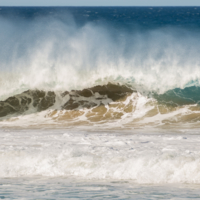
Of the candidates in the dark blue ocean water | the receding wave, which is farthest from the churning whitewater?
the dark blue ocean water

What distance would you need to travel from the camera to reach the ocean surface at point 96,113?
14.8 ft

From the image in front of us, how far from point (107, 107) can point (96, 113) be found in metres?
0.44

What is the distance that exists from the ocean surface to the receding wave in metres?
0.03

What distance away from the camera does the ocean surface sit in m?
4.51

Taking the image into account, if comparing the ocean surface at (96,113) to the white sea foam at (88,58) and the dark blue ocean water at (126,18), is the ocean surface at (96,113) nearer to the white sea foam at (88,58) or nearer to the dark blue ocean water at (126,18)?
the white sea foam at (88,58)

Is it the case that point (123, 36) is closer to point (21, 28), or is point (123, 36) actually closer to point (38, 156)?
point (21, 28)

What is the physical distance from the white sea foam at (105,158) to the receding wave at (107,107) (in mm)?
2092

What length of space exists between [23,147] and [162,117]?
4.02 meters

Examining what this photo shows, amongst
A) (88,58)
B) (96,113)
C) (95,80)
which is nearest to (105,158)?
(96,113)

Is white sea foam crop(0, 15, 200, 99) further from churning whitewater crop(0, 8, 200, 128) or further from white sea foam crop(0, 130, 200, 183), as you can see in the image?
white sea foam crop(0, 130, 200, 183)

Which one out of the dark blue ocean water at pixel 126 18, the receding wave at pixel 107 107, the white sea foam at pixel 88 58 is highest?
the dark blue ocean water at pixel 126 18

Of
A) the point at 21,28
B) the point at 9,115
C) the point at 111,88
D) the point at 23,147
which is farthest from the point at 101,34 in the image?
the point at 23,147

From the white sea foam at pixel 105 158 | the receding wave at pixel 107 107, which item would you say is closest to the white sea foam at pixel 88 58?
the receding wave at pixel 107 107

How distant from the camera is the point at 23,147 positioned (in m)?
5.64
